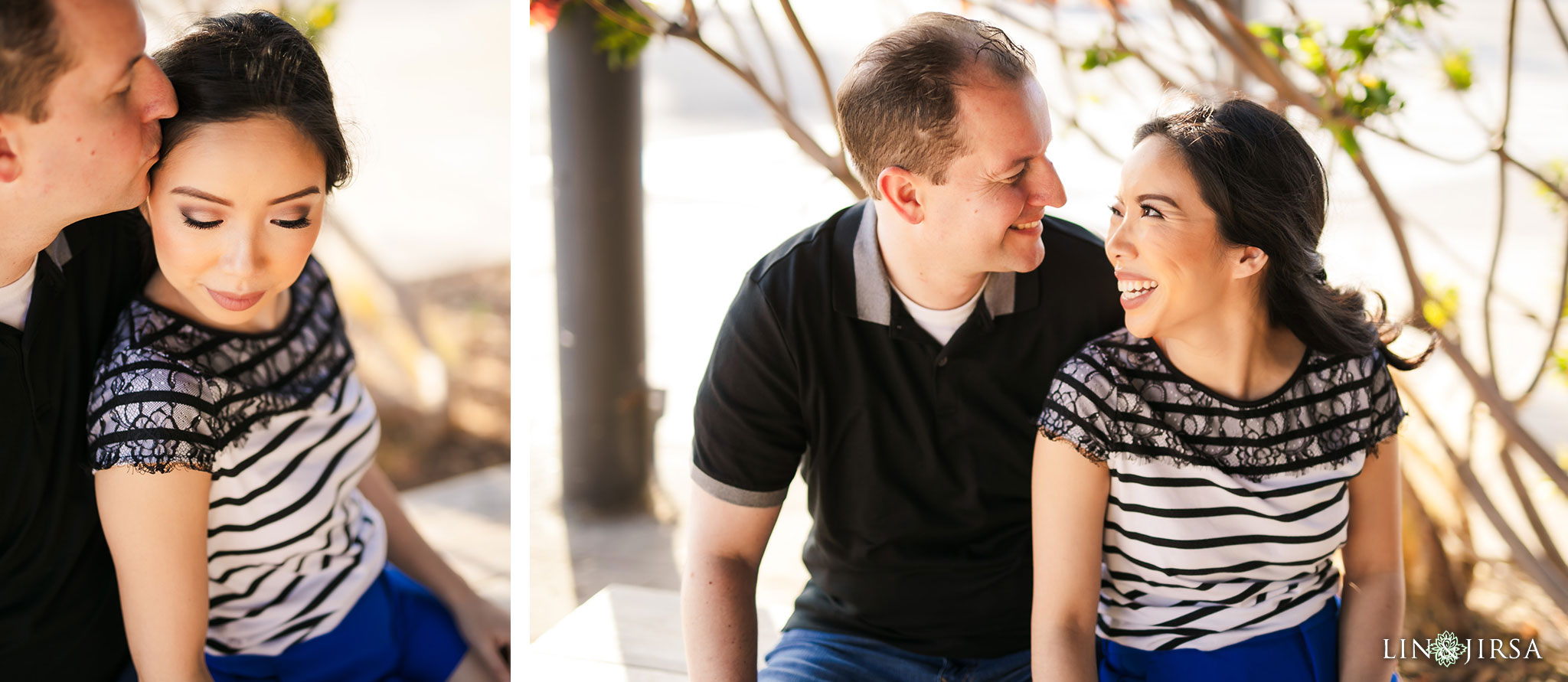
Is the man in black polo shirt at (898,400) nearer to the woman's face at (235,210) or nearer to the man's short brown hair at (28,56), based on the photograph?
the woman's face at (235,210)

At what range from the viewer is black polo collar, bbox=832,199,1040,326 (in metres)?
1.97

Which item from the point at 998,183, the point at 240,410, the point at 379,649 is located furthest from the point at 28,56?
the point at 998,183

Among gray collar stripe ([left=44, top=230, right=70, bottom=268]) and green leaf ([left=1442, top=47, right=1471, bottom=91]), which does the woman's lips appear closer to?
gray collar stripe ([left=44, top=230, right=70, bottom=268])

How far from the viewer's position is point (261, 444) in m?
1.72

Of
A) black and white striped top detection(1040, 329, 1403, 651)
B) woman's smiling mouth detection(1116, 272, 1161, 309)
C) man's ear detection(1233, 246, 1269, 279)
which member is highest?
man's ear detection(1233, 246, 1269, 279)

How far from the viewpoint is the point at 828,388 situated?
2.00 metres

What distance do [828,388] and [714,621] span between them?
0.42 m

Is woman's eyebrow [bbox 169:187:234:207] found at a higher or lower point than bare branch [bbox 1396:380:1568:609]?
higher

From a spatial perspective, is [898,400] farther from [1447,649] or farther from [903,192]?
[1447,649]

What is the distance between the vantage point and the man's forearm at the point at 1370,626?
1898 millimetres

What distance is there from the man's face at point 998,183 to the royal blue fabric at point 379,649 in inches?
40.8

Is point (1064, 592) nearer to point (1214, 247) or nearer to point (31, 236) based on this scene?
point (1214, 247)

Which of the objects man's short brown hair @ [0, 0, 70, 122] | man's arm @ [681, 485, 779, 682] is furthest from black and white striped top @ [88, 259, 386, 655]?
man's arm @ [681, 485, 779, 682]

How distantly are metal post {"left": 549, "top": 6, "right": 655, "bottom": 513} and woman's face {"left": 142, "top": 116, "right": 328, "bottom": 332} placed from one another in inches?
82.9
